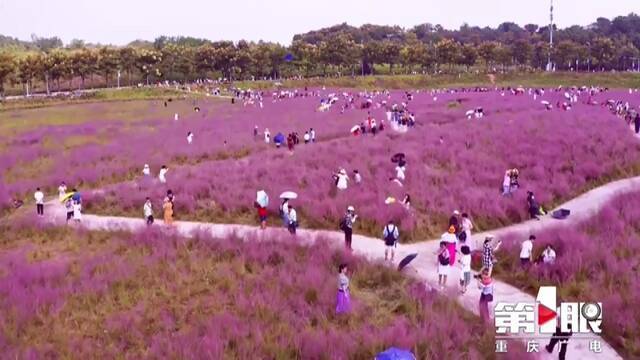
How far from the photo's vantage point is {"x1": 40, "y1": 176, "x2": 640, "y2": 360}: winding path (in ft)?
54.0

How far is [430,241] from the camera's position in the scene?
22234 mm

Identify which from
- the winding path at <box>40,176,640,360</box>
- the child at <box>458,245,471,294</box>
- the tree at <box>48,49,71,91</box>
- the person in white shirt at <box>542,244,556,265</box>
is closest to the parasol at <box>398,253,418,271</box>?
the winding path at <box>40,176,640,360</box>

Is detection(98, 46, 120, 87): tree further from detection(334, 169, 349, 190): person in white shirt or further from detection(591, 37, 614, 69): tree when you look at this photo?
detection(591, 37, 614, 69): tree

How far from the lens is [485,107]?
59438mm

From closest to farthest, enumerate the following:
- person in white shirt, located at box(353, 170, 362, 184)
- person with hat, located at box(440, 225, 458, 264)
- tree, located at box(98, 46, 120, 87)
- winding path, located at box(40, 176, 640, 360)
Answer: winding path, located at box(40, 176, 640, 360)
person with hat, located at box(440, 225, 458, 264)
person in white shirt, located at box(353, 170, 362, 184)
tree, located at box(98, 46, 120, 87)

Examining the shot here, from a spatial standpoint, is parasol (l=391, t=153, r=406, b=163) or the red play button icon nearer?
the red play button icon

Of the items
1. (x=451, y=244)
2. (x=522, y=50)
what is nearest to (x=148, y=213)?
(x=451, y=244)

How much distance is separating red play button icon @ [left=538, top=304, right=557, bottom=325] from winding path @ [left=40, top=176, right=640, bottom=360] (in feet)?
2.45

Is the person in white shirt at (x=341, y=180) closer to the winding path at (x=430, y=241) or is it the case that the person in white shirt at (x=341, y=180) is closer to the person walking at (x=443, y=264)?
the winding path at (x=430, y=241)

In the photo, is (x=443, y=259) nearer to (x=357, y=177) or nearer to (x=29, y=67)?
(x=357, y=177)

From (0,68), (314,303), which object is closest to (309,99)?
(0,68)

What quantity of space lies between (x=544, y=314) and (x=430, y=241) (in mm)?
7319

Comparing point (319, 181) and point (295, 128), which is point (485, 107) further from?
point (319, 181)

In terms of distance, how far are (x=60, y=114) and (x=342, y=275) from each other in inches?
2389
